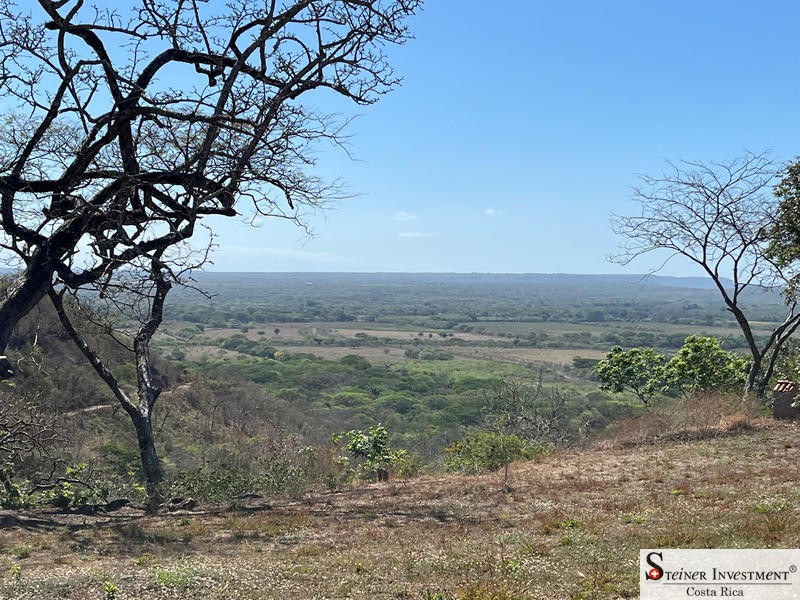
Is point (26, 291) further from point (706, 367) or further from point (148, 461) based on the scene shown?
point (706, 367)

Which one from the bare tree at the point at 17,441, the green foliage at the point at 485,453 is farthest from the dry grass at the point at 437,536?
the green foliage at the point at 485,453

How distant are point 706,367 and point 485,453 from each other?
8.20 m

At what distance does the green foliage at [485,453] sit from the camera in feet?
45.2

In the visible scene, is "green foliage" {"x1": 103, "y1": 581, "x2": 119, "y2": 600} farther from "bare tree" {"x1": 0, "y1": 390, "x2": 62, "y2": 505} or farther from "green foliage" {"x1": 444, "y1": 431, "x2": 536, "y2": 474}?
"green foliage" {"x1": 444, "y1": 431, "x2": 536, "y2": 474}

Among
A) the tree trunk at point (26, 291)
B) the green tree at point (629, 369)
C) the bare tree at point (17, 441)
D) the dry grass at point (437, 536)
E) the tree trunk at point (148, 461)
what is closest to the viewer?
the dry grass at point (437, 536)

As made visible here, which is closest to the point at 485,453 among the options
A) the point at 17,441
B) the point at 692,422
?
the point at 692,422

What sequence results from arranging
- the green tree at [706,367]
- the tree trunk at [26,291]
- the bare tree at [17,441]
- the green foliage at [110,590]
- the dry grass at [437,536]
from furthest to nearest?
the green tree at [706,367] < the bare tree at [17,441] < the tree trunk at [26,291] < the dry grass at [437,536] < the green foliage at [110,590]

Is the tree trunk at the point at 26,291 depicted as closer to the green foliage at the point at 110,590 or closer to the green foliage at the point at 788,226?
the green foliage at the point at 110,590

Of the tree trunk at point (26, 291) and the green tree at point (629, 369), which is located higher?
the tree trunk at point (26, 291)

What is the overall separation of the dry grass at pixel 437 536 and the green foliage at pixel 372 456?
323 cm

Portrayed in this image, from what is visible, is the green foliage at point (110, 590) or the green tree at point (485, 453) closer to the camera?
the green foliage at point (110, 590)

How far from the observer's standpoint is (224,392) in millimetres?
38000

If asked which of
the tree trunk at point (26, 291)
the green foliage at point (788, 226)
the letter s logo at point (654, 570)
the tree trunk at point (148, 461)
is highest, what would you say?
the green foliage at point (788, 226)

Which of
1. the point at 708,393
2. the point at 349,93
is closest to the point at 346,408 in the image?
the point at 708,393
